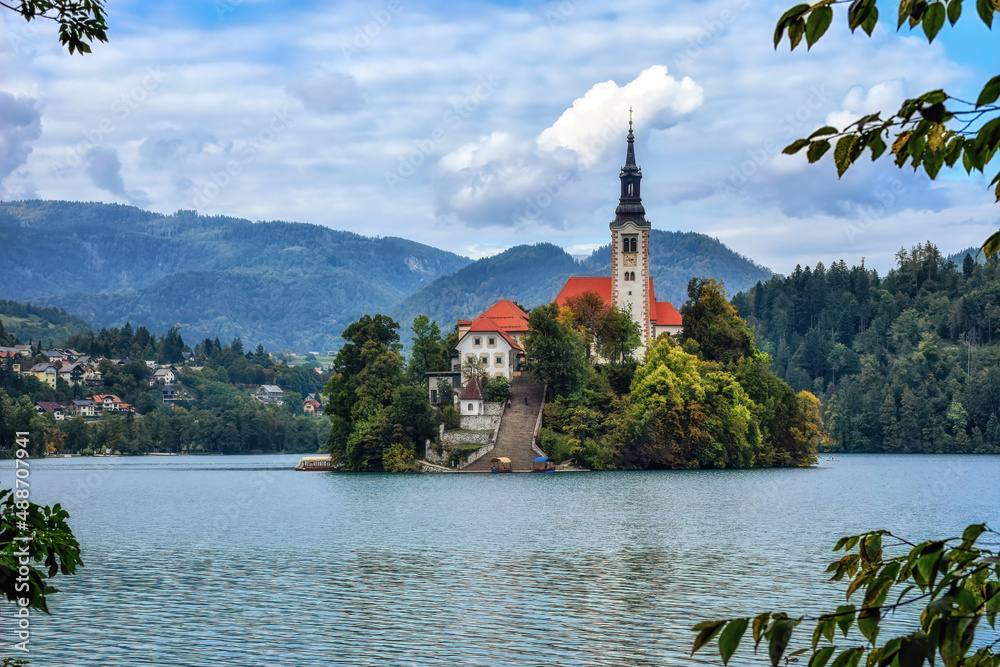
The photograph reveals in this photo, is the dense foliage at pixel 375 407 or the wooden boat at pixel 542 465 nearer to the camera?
the wooden boat at pixel 542 465

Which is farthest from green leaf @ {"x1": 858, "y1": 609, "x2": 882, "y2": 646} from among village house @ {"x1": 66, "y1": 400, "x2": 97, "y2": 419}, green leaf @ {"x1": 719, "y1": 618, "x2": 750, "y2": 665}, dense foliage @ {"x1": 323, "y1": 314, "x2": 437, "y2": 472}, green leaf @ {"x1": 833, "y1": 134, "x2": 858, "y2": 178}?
village house @ {"x1": 66, "y1": 400, "x2": 97, "y2": 419}

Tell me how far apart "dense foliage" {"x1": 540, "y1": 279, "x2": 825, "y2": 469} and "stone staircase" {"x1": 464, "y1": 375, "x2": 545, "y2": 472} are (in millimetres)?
1919

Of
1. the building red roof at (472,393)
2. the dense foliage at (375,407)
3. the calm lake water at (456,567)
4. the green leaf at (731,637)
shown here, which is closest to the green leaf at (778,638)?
the green leaf at (731,637)

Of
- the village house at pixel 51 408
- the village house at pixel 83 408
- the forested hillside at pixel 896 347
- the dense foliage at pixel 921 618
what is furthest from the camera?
the village house at pixel 83 408

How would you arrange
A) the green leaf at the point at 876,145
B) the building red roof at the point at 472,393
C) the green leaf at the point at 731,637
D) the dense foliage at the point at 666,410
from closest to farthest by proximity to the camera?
1. the green leaf at the point at 731,637
2. the green leaf at the point at 876,145
3. the dense foliage at the point at 666,410
4. the building red roof at the point at 472,393

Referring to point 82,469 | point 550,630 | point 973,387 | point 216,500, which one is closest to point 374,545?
point 550,630

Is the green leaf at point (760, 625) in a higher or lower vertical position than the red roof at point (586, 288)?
lower

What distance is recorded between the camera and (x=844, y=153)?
5.12 m

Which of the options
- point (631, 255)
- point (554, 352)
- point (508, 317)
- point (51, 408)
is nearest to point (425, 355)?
point (508, 317)

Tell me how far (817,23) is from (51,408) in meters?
191

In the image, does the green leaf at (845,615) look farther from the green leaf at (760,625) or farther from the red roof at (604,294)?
the red roof at (604,294)

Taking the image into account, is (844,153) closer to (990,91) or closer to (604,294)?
(990,91)

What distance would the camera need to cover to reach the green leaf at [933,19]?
481 centimetres

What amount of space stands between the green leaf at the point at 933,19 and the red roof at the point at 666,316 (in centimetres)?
10337
